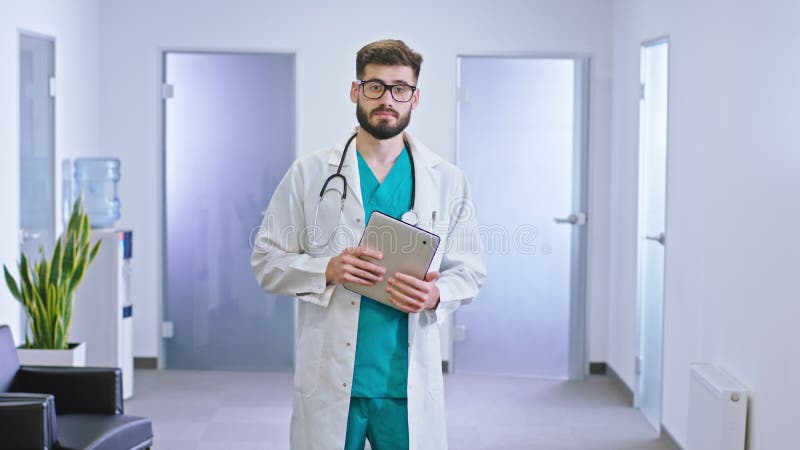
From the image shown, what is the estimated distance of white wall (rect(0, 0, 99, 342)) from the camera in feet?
16.4

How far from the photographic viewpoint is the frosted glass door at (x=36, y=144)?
17.2 feet

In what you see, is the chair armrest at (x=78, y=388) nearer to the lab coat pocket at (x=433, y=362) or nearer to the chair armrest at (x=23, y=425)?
the chair armrest at (x=23, y=425)

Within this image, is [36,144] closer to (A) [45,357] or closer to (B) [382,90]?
(A) [45,357]

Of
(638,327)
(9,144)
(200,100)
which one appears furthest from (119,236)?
(638,327)

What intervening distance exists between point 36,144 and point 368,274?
348cm

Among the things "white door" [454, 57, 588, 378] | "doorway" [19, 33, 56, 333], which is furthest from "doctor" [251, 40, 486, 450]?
"white door" [454, 57, 588, 378]

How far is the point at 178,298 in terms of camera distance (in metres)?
6.55

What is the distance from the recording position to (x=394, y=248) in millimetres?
2490

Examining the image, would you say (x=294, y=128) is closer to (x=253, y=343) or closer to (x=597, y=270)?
(x=253, y=343)

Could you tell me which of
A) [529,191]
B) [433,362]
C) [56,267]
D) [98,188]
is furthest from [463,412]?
[433,362]

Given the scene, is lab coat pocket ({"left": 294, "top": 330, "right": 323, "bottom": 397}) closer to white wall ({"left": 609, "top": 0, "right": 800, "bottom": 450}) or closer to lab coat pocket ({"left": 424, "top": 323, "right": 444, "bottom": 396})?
lab coat pocket ({"left": 424, "top": 323, "right": 444, "bottom": 396})

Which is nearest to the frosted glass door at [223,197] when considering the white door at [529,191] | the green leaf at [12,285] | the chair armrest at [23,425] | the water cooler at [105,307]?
the water cooler at [105,307]

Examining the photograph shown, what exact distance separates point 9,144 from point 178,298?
71.4 inches

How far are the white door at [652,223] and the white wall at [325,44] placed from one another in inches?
34.0
